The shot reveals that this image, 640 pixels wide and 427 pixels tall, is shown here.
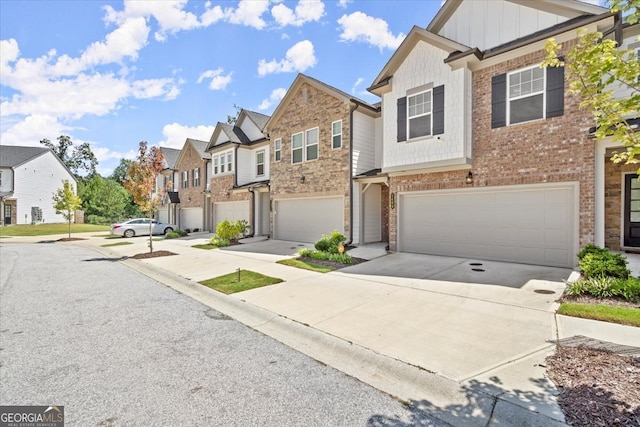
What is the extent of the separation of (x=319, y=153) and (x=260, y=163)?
7069 mm

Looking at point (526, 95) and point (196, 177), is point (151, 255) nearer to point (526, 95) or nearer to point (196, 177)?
Answer: point (196, 177)

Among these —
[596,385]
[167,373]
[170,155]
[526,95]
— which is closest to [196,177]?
[170,155]

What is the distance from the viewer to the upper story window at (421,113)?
10906 mm

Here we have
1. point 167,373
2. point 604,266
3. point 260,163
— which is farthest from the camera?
point 260,163

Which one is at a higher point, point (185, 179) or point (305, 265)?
point (185, 179)

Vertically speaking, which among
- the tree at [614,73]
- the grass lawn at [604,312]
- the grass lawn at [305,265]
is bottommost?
the grass lawn at [305,265]

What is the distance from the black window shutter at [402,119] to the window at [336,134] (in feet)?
10.6

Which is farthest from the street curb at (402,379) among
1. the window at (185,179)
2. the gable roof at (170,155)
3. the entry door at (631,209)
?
the gable roof at (170,155)

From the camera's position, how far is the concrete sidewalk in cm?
333

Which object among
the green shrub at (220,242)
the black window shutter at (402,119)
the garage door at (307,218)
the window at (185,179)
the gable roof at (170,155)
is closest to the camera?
the black window shutter at (402,119)

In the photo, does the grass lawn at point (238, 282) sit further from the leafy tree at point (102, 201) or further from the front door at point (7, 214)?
the leafy tree at point (102, 201)

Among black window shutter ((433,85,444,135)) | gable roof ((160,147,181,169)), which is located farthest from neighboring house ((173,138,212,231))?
black window shutter ((433,85,444,135))

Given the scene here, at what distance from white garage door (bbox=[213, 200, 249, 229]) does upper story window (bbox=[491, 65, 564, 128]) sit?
48.6ft

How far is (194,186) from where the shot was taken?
26672 millimetres
